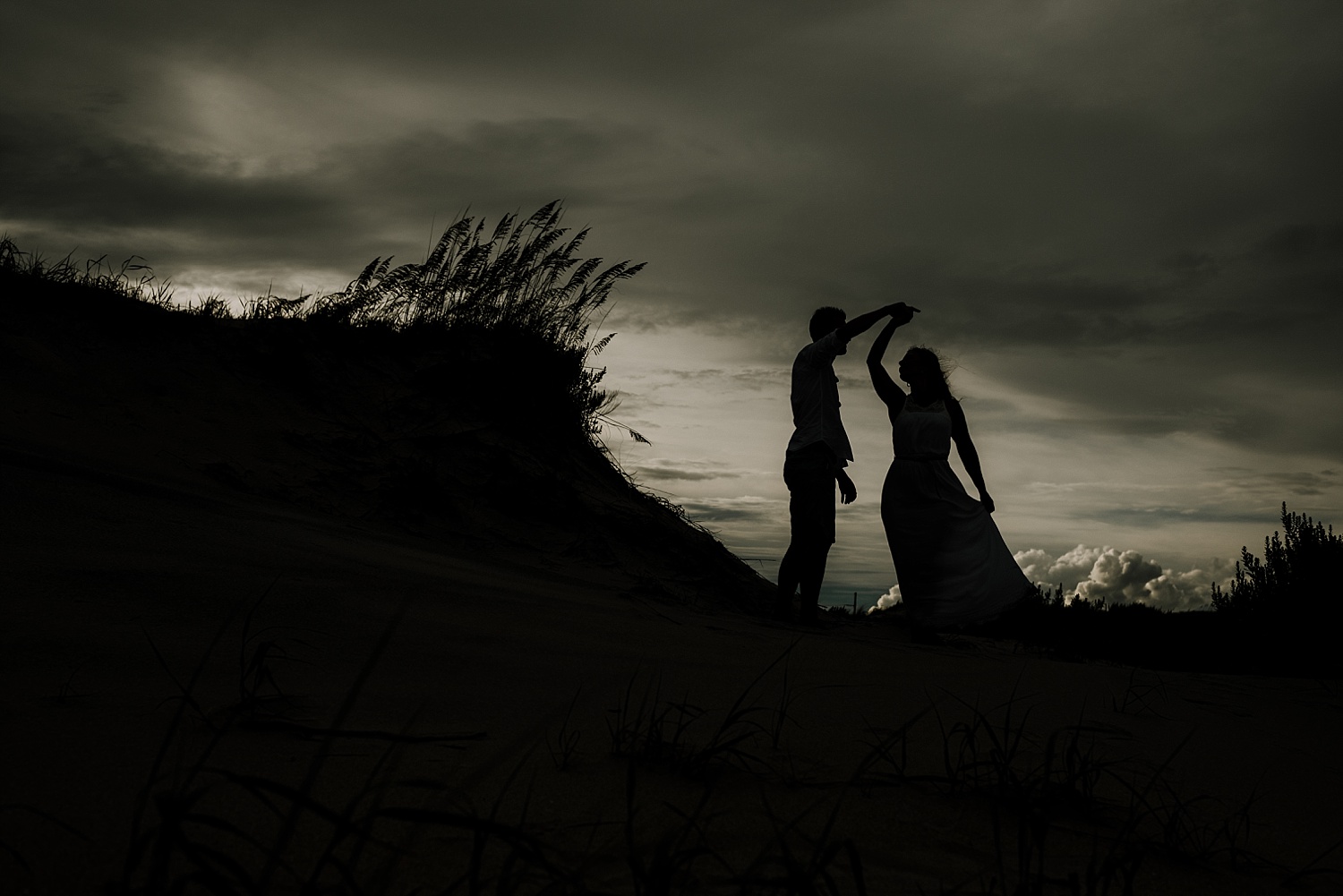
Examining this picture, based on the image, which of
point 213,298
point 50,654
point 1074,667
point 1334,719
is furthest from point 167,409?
point 1334,719

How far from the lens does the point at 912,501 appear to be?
237 inches

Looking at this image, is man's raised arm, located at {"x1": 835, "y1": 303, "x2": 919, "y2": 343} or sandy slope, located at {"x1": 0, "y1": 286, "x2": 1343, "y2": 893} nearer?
sandy slope, located at {"x1": 0, "y1": 286, "x2": 1343, "y2": 893}

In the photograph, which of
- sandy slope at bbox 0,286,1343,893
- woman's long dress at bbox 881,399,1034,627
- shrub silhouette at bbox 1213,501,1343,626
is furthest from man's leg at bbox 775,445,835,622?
shrub silhouette at bbox 1213,501,1343,626

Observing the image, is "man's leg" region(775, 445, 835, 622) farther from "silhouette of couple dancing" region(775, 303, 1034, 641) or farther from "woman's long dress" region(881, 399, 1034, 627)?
"woman's long dress" region(881, 399, 1034, 627)

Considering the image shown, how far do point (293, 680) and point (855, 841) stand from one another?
4.38 feet

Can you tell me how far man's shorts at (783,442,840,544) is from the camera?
5844 millimetres

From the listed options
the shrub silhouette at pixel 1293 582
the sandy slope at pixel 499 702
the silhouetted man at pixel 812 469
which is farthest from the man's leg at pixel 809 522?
the shrub silhouette at pixel 1293 582

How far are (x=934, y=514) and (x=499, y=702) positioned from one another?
442cm

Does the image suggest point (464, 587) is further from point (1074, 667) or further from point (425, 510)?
point (1074, 667)

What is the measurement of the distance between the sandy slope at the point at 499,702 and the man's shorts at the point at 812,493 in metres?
1.00

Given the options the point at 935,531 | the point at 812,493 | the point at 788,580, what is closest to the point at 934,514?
the point at 935,531

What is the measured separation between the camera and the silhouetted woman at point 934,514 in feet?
19.0

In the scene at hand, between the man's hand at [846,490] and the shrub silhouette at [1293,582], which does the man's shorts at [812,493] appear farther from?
the shrub silhouette at [1293,582]

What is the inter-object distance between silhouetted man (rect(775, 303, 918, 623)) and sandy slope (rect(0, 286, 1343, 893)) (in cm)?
91
